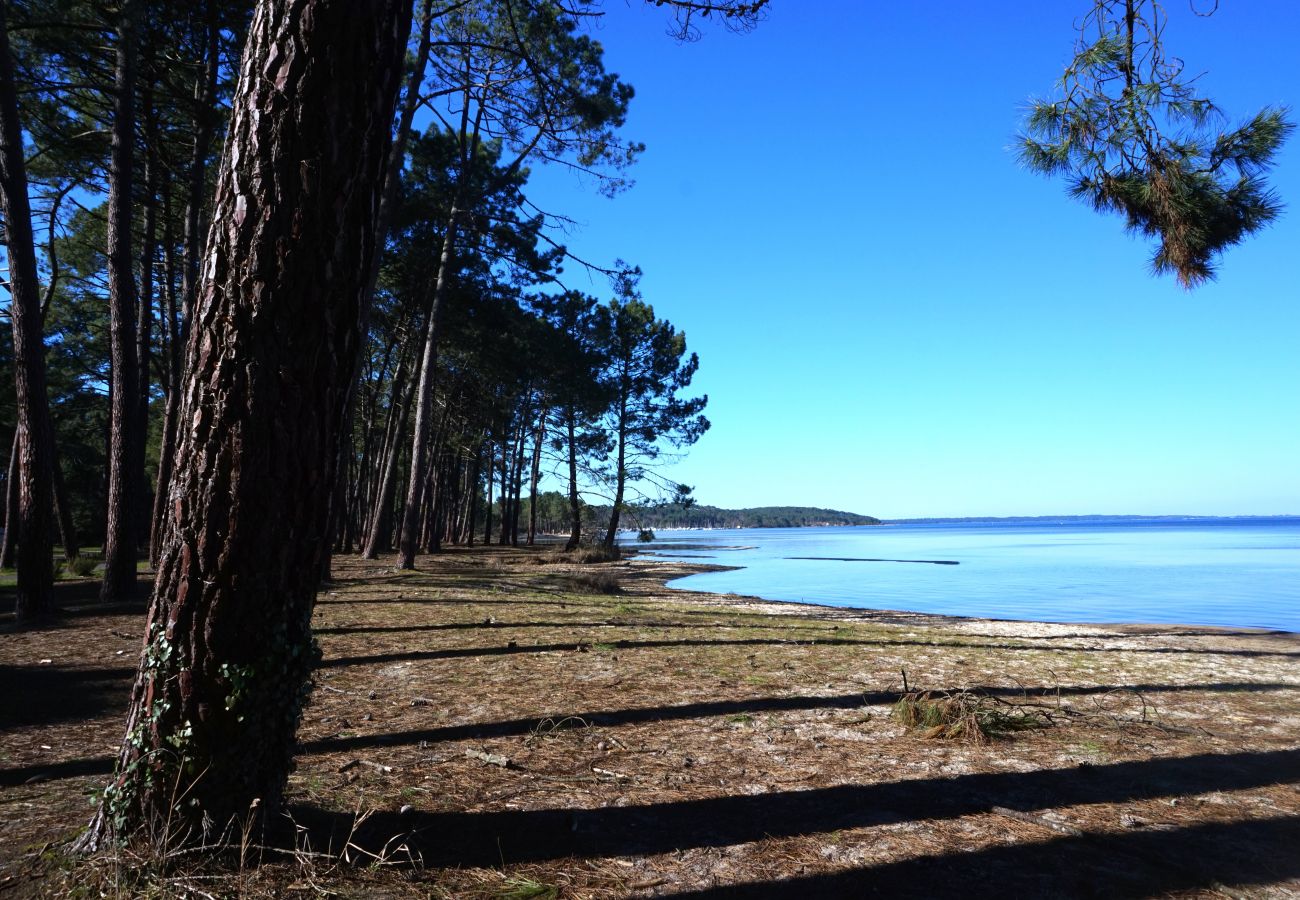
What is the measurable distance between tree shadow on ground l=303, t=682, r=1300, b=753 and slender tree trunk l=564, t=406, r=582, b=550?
85.3ft

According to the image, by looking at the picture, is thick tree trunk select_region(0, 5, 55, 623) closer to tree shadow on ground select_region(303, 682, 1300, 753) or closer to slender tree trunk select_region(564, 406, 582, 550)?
tree shadow on ground select_region(303, 682, 1300, 753)

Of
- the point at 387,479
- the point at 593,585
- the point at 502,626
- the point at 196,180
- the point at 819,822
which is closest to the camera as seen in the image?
the point at 819,822

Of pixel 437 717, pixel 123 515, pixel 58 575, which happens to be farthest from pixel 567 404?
pixel 437 717

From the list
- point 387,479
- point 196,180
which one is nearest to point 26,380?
point 196,180

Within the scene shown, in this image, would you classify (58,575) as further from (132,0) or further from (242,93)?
(242,93)

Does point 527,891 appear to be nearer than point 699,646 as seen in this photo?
Yes

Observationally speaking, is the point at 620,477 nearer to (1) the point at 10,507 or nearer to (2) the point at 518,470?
(2) the point at 518,470

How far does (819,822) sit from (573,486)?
30640 millimetres

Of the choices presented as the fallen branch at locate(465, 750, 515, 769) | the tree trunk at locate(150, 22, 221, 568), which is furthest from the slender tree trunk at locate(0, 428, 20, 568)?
the fallen branch at locate(465, 750, 515, 769)

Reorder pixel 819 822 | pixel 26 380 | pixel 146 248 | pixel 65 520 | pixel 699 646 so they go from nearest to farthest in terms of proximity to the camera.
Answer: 1. pixel 819 822
2. pixel 699 646
3. pixel 26 380
4. pixel 146 248
5. pixel 65 520

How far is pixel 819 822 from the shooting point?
8.89 feet

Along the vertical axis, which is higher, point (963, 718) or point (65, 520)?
point (65, 520)

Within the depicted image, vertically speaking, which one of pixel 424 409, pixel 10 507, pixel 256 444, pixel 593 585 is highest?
pixel 424 409

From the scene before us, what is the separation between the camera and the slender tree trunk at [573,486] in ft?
105
